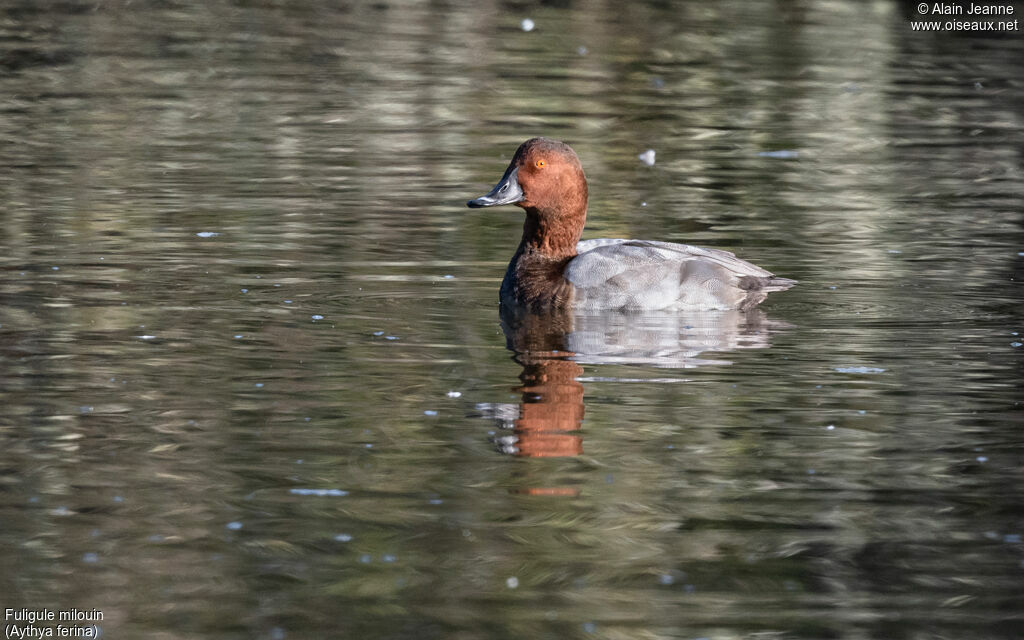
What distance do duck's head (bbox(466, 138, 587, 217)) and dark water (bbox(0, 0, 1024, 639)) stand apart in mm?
712

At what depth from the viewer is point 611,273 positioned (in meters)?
10.5

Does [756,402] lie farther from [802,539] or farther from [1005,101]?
[1005,101]

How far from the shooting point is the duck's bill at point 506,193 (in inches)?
428

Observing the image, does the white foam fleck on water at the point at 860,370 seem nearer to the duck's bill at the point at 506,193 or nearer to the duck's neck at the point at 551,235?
the duck's neck at the point at 551,235

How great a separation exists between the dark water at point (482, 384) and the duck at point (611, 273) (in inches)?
8.3

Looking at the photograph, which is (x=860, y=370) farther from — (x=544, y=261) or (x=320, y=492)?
(x=320, y=492)

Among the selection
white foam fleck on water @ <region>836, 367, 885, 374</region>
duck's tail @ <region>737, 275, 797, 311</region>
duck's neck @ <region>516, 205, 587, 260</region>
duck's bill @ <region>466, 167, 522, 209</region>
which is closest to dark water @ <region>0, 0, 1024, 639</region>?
white foam fleck on water @ <region>836, 367, 885, 374</region>

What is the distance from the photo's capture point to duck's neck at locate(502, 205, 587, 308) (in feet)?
34.5

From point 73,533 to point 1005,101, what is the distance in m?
16.6

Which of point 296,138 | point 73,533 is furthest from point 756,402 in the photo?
point 296,138

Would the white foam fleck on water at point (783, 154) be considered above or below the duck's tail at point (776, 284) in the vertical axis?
above

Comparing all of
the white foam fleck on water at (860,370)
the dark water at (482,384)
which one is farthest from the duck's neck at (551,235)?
the white foam fleck on water at (860,370)

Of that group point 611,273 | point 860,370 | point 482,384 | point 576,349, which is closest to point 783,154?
point 611,273

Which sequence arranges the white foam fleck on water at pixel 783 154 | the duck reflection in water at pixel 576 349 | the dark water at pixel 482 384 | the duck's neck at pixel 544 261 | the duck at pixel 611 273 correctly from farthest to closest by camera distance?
the white foam fleck on water at pixel 783 154 → the duck's neck at pixel 544 261 → the duck at pixel 611 273 → the duck reflection in water at pixel 576 349 → the dark water at pixel 482 384
